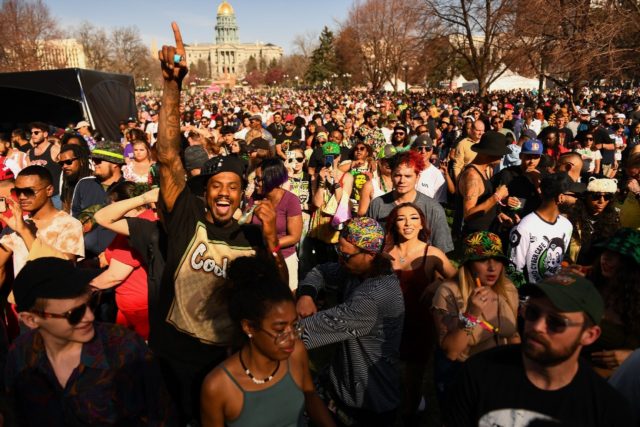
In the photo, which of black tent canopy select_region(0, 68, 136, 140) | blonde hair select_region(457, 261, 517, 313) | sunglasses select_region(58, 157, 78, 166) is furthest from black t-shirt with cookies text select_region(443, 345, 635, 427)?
black tent canopy select_region(0, 68, 136, 140)

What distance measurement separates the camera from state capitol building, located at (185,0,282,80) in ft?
541

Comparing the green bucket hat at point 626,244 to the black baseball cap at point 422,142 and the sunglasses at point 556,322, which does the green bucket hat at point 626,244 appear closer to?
the sunglasses at point 556,322

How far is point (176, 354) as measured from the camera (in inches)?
102

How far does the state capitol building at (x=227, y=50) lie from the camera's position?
541ft

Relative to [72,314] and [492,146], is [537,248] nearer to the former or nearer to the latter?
[492,146]

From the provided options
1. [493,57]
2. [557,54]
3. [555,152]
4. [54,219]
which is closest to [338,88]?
[493,57]

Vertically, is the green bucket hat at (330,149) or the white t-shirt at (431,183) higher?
the green bucket hat at (330,149)

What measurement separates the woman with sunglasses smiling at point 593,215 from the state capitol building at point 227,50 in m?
161

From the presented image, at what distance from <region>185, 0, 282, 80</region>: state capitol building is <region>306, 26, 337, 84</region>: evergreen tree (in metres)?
88.3

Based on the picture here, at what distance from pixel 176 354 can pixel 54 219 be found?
1908 mm

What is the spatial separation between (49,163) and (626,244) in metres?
8.14

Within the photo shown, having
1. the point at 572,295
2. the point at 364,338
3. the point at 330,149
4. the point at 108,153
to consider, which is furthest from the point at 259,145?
the point at 572,295

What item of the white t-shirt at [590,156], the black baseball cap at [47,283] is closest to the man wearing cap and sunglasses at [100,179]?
the black baseball cap at [47,283]

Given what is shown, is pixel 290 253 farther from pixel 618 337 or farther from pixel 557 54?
pixel 557 54
